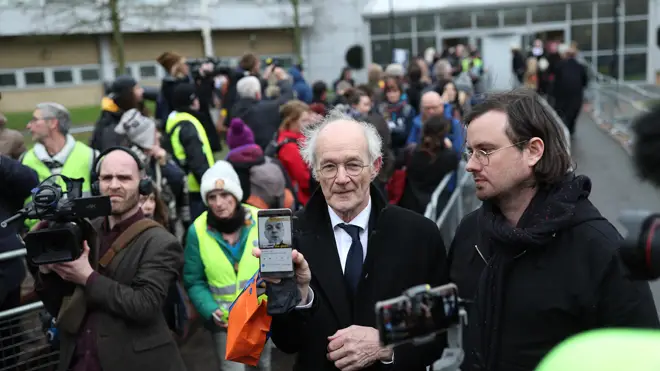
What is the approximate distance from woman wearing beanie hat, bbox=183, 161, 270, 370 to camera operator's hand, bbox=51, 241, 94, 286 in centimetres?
114

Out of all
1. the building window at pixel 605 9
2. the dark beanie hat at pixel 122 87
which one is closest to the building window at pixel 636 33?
the building window at pixel 605 9

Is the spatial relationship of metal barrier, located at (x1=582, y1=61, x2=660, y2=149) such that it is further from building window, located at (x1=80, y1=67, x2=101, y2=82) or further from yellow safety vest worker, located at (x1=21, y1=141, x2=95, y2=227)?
building window, located at (x1=80, y1=67, x2=101, y2=82)

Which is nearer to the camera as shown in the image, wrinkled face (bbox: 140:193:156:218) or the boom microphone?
the boom microphone

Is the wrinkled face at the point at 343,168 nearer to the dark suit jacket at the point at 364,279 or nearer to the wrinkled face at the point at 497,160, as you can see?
the dark suit jacket at the point at 364,279

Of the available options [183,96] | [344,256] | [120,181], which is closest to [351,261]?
[344,256]

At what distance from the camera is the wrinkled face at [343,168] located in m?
2.90

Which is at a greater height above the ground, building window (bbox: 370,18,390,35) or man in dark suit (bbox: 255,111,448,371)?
building window (bbox: 370,18,390,35)

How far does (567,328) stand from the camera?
7.86 ft

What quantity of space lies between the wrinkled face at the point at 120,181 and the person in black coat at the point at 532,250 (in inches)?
74.8

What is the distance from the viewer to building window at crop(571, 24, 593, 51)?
2869 cm

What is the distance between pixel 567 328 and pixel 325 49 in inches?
1382

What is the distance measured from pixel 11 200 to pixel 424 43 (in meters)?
28.4

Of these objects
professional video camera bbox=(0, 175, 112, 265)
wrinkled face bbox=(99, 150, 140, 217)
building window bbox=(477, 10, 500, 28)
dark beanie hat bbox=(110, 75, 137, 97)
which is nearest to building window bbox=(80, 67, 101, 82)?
building window bbox=(477, 10, 500, 28)

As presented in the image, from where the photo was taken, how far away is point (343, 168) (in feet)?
9.52
